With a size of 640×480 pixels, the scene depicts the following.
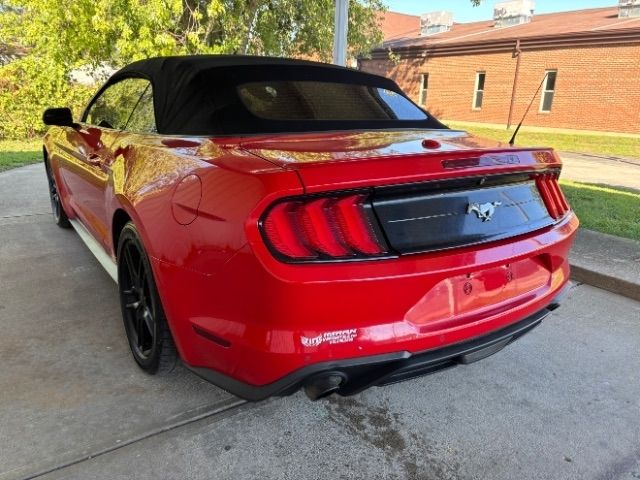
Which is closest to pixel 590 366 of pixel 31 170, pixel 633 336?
pixel 633 336

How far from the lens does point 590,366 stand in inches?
115

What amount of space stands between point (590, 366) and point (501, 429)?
3.02 feet

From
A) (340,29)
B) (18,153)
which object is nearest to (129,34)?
(18,153)

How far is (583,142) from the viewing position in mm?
17594

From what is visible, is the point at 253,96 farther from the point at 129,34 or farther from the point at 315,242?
the point at 129,34

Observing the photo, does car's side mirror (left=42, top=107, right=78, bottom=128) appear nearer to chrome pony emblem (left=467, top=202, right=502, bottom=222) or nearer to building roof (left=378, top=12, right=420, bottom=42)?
chrome pony emblem (left=467, top=202, right=502, bottom=222)

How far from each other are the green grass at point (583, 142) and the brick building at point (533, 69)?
5.10ft

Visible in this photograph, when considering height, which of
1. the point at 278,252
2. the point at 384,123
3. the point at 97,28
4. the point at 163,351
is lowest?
the point at 163,351

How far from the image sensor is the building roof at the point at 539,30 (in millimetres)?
19656

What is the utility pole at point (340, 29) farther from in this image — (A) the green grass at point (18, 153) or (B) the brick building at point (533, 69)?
(B) the brick building at point (533, 69)

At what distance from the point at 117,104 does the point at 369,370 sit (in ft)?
8.98

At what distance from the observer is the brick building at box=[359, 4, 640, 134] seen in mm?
19250

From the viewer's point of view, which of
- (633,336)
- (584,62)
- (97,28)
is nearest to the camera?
(633,336)

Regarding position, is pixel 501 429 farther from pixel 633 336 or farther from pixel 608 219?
pixel 608 219
